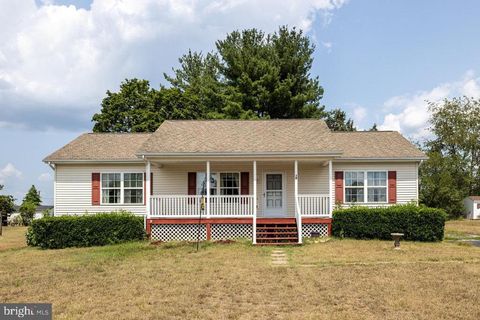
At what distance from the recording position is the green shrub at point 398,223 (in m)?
16.8

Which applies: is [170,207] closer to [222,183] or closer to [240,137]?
[222,183]

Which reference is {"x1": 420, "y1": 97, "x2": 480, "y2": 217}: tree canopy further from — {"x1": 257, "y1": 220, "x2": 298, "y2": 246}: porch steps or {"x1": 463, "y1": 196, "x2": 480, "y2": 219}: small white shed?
{"x1": 257, "y1": 220, "x2": 298, "y2": 246}: porch steps

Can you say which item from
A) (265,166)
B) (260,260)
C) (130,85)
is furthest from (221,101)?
(260,260)

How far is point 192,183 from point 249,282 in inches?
396

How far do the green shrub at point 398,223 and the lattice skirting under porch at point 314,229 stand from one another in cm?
91

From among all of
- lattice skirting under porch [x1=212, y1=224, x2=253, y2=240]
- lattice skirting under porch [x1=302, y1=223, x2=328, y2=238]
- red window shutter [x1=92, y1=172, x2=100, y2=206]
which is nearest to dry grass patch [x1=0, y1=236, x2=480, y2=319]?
lattice skirting under porch [x1=212, y1=224, x2=253, y2=240]

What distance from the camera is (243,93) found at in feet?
104

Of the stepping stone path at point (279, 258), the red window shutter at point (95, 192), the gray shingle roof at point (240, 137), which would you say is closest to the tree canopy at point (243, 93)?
the gray shingle roof at point (240, 137)

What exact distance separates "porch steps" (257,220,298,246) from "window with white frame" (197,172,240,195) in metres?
2.64

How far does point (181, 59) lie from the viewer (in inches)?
1766

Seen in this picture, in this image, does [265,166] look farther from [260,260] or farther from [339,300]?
[339,300]

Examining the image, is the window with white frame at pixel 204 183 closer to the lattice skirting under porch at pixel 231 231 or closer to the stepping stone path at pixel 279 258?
the lattice skirting under porch at pixel 231 231

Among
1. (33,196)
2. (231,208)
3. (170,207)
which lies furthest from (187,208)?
(33,196)

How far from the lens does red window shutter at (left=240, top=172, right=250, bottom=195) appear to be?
19.2 metres
